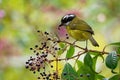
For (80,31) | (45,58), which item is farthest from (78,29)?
(45,58)

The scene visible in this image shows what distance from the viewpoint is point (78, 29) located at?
1626 mm

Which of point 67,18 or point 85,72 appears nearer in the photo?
point 85,72

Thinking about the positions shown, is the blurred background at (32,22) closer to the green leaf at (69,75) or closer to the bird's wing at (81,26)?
the bird's wing at (81,26)

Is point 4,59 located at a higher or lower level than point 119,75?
higher

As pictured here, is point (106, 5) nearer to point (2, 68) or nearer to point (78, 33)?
point (2, 68)

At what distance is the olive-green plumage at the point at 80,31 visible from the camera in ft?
5.24

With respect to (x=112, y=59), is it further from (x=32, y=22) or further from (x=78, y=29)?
(x=32, y=22)

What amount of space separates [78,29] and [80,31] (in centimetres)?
2

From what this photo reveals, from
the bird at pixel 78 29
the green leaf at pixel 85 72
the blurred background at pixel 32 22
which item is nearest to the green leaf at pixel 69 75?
the green leaf at pixel 85 72

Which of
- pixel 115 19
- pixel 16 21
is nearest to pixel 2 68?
pixel 16 21

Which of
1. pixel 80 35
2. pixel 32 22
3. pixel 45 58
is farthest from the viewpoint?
pixel 32 22

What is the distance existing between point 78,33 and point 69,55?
0.53ft

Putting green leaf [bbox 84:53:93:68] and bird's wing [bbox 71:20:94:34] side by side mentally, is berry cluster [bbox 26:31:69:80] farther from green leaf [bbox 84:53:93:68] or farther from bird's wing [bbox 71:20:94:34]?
bird's wing [bbox 71:20:94:34]

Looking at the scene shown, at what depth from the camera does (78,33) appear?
1.61 m
